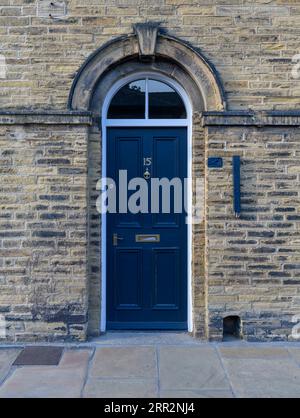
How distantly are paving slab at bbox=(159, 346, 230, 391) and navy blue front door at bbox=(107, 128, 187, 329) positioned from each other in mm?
648

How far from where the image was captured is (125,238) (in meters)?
5.29

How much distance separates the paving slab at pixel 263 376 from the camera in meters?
3.77

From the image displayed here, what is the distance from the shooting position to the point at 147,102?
5.35 m

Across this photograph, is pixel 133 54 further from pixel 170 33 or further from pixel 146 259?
pixel 146 259

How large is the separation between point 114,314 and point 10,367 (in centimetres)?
142

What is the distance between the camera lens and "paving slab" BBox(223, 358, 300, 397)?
377 cm

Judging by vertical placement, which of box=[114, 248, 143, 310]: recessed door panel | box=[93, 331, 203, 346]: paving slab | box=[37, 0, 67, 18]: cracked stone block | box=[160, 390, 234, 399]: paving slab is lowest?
box=[160, 390, 234, 399]: paving slab

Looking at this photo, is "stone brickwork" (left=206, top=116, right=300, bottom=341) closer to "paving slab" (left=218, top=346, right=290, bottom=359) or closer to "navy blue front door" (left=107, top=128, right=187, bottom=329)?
"paving slab" (left=218, top=346, right=290, bottom=359)

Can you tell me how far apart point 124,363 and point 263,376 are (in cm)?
139

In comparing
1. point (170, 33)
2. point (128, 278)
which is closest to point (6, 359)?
point (128, 278)

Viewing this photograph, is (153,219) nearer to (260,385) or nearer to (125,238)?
(125,238)

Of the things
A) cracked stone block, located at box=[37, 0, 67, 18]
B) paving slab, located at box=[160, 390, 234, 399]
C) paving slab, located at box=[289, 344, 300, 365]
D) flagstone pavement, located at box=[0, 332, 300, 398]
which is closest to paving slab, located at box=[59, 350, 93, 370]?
flagstone pavement, located at box=[0, 332, 300, 398]

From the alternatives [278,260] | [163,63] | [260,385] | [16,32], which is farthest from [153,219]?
[16,32]

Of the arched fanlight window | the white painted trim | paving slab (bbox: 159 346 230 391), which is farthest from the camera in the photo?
the arched fanlight window
